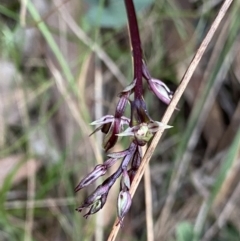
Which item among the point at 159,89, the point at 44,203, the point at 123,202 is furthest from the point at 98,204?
the point at 44,203

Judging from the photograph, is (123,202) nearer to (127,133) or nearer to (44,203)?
(127,133)

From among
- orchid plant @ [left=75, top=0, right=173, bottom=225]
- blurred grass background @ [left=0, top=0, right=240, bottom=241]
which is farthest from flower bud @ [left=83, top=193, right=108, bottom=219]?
blurred grass background @ [left=0, top=0, right=240, bottom=241]

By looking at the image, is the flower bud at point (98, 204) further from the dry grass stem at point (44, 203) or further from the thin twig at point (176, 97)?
the dry grass stem at point (44, 203)

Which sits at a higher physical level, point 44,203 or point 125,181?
point 125,181

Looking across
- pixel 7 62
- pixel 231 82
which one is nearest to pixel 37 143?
pixel 7 62

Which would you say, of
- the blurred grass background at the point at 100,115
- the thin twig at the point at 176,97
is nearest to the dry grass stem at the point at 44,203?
the blurred grass background at the point at 100,115

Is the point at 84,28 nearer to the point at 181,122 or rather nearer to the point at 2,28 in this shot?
A: the point at 2,28
